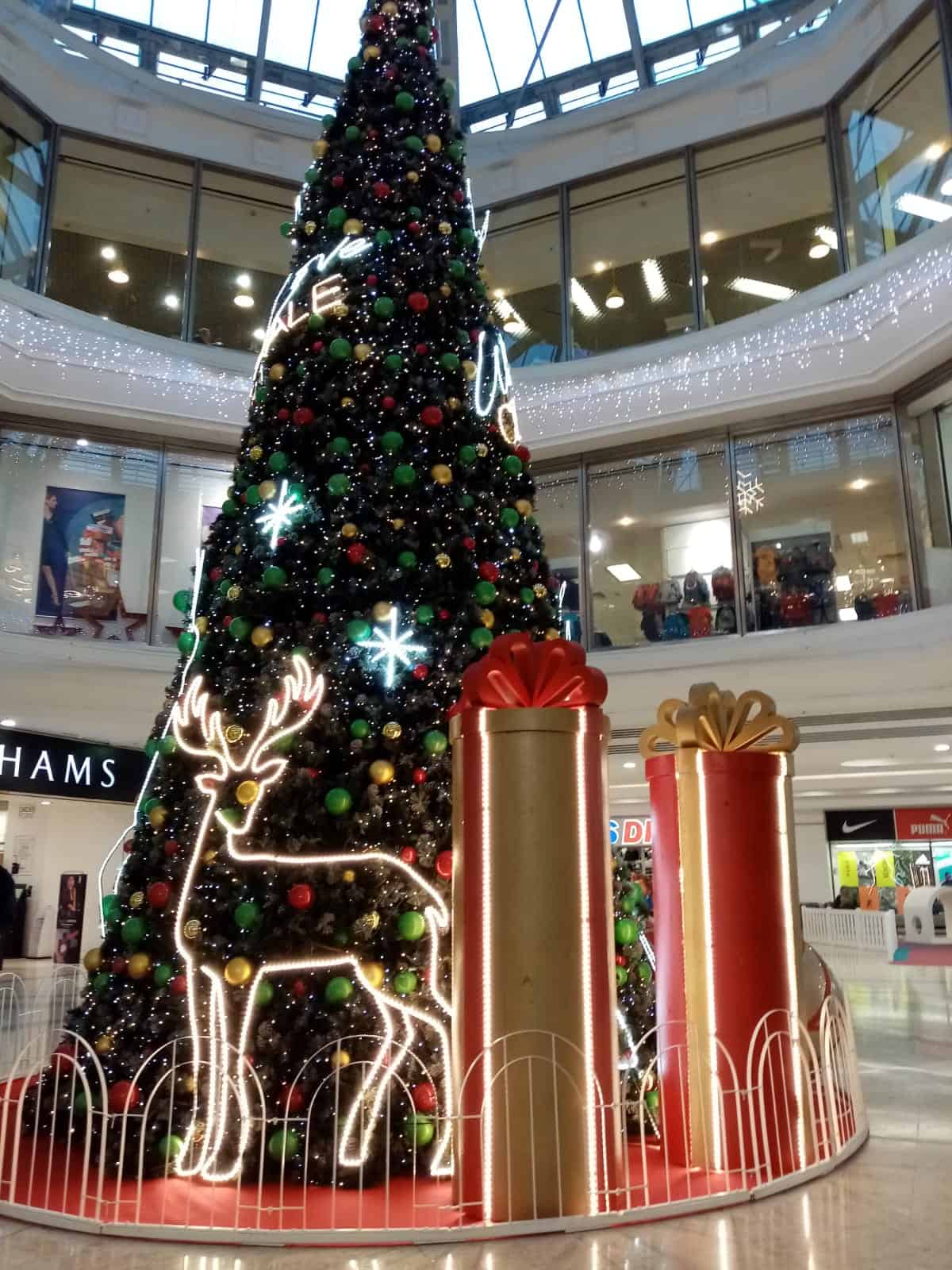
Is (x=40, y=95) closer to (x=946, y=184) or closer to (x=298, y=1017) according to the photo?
(x=946, y=184)

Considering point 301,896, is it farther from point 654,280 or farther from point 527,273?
point 527,273

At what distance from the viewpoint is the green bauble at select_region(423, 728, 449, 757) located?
13.2 ft

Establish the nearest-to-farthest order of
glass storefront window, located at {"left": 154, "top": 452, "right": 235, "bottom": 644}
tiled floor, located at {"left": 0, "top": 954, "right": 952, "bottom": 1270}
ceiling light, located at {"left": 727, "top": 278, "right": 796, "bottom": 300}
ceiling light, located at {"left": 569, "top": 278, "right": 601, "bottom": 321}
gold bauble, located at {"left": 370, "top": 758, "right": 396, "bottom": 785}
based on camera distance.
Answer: tiled floor, located at {"left": 0, "top": 954, "right": 952, "bottom": 1270}, gold bauble, located at {"left": 370, "top": 758, "right": 396, "bottom": 785}, glass storefront window, located at {"left": 154, "top": 452, "right": 235, "bottom": 644}, ceiling light, located at {"left": 727, "top": 278, "right": 796, "bottom": 300}, ceiling light, located at {"left": 569, "top": 278, "right": 601, "bottom": 321}

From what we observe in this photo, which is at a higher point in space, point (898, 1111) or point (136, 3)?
point (136, 3)

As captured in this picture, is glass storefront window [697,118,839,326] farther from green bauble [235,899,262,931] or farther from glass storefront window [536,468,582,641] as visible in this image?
green bauble [235,899,262,931]

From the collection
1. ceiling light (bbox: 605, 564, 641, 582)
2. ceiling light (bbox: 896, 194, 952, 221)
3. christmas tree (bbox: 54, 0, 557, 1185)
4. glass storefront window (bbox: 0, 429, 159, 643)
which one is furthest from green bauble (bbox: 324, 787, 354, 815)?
ceiling light (bbox: 896, 194, 952, 221)

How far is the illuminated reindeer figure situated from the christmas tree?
0.01 metres

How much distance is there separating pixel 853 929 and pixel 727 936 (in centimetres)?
1558

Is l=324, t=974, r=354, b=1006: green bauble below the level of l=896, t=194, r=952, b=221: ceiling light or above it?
below

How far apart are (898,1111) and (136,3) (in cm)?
1574

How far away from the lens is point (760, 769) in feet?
14.1

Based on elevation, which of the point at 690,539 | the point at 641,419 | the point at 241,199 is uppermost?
the point at 241,199

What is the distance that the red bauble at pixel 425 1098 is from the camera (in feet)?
12.0

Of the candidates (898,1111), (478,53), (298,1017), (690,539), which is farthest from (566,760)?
(478,53)
